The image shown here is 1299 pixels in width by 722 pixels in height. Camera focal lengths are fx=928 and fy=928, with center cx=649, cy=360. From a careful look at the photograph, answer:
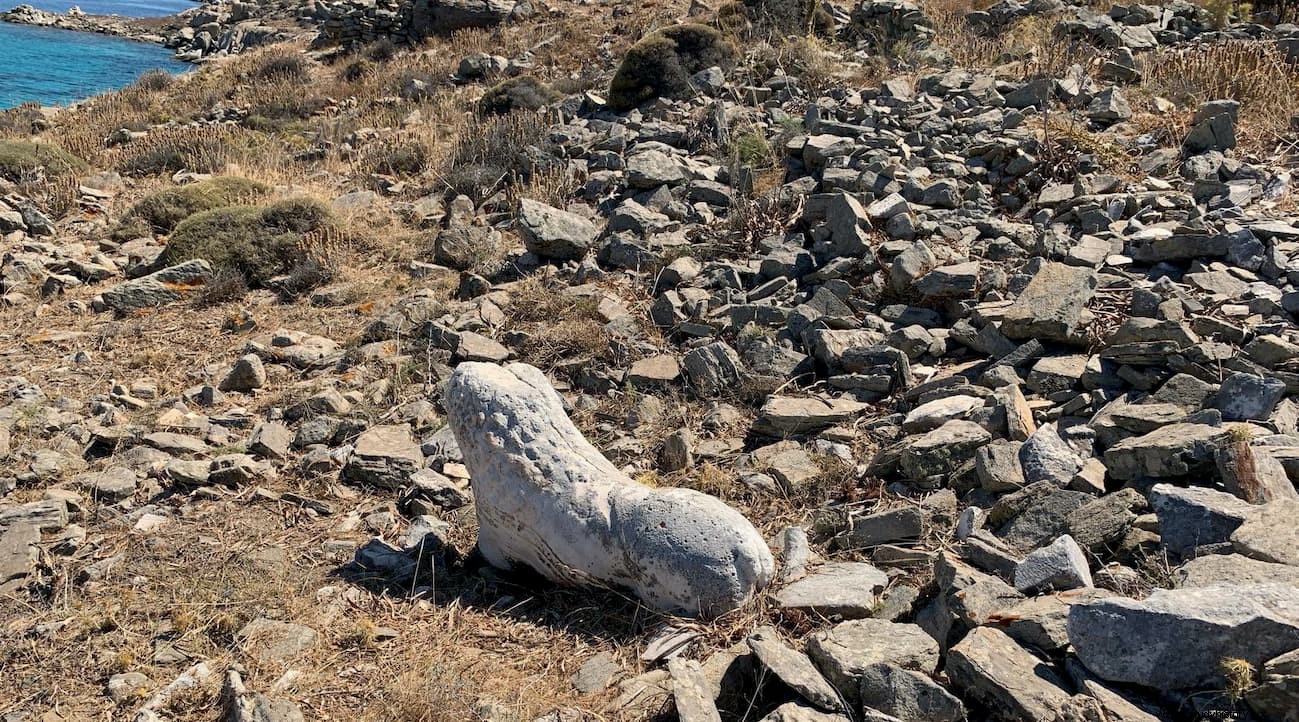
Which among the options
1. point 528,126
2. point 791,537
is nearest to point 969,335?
point 791,537

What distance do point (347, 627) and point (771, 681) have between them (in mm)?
1658

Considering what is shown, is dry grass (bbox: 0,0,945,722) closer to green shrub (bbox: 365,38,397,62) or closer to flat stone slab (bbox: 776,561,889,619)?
flat stone slab (bbox: 776,561,889,619)

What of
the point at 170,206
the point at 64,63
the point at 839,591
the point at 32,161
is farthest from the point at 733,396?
the point at 64,63

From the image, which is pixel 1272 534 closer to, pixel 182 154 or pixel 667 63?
pixel 667 63

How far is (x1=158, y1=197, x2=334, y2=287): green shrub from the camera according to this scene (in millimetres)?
8133

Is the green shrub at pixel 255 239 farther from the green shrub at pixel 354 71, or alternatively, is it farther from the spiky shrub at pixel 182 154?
the green shrub at pixel 354 71

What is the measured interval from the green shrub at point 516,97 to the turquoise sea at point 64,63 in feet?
38.9

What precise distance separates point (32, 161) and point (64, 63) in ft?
69.6

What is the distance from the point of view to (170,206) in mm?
9602

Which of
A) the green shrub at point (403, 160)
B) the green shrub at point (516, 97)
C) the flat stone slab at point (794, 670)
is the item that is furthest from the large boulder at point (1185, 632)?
the green shrub at point (516, 97)

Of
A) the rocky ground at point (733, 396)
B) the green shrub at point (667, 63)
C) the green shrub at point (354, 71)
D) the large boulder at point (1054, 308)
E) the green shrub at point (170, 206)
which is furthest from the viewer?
the green shrub at point (354, 71)

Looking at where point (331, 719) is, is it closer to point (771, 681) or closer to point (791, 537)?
point (771, 681)

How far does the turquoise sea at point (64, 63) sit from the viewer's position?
22188mm

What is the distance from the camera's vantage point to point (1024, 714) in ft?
7.85
